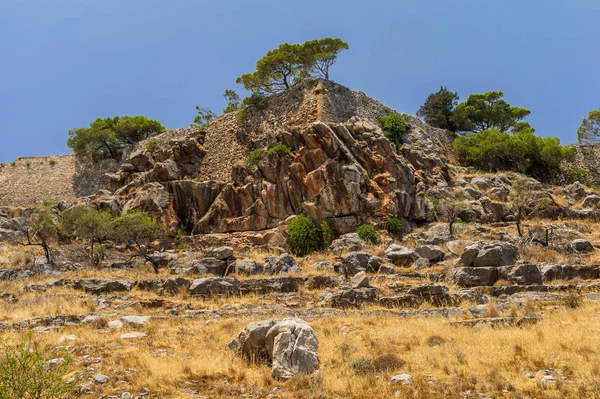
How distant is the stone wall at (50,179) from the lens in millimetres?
37500

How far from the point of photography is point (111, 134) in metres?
39.3

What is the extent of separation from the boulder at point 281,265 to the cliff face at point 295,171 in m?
5.30

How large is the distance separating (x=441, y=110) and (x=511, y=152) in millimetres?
10624

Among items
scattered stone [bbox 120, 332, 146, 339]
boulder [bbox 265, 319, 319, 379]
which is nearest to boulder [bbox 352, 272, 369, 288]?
boulder [bbox 265, 319, 319, 379]

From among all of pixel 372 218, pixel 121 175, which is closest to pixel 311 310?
pixel 372 218

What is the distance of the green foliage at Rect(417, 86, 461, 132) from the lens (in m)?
41.8

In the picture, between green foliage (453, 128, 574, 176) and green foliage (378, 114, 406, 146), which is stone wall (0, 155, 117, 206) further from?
green foliage (453, 128, 574, 176)

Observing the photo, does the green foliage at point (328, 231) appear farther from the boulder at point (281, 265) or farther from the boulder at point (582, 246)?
the boulder at point (582, 246)

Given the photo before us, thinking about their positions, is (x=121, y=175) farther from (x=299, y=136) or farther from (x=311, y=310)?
(x=311, y=310)

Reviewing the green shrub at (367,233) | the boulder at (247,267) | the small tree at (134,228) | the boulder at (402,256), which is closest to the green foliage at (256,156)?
the small tree at (134,228)

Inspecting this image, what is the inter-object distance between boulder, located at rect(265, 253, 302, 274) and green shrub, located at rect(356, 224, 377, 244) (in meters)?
4.82

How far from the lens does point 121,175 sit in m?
31.8

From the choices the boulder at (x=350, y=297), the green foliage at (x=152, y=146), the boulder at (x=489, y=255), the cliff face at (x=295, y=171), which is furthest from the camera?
the green foliage at (x=152, y=146)

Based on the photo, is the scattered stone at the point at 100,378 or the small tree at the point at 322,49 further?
the small tree at the point at 322,49
